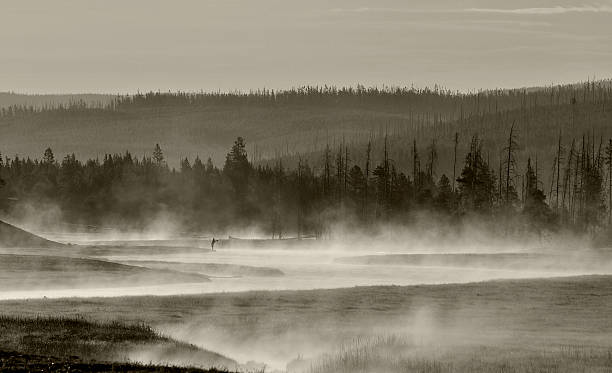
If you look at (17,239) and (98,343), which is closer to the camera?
(98,343)

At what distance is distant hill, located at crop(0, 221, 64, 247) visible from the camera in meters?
105

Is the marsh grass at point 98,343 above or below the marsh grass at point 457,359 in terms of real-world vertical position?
above

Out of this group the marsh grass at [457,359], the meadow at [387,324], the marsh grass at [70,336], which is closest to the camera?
the marsh grass at [457,359]

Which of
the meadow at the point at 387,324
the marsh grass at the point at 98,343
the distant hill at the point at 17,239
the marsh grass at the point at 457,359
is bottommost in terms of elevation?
the distant hill at the point at 17,239

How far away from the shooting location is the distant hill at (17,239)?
4151 inches

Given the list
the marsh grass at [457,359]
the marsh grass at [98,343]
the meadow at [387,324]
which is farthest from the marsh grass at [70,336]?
the marsh grass at [457,359]

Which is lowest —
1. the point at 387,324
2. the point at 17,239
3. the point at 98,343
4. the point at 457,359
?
the point at 17,239

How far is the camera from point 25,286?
223 feet

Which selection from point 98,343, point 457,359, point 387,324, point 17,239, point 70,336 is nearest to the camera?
point 457,359

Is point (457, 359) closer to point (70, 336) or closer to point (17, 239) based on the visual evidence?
point (70, 336)

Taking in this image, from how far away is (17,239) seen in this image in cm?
10669

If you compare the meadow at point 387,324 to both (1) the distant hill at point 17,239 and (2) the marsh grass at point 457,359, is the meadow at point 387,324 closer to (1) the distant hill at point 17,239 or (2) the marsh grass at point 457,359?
(2) the marsh grass at point 457,359

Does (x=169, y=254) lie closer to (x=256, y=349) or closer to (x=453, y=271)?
(x=453, y=271)

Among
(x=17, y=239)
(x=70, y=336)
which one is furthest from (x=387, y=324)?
(x=17, y=239)
